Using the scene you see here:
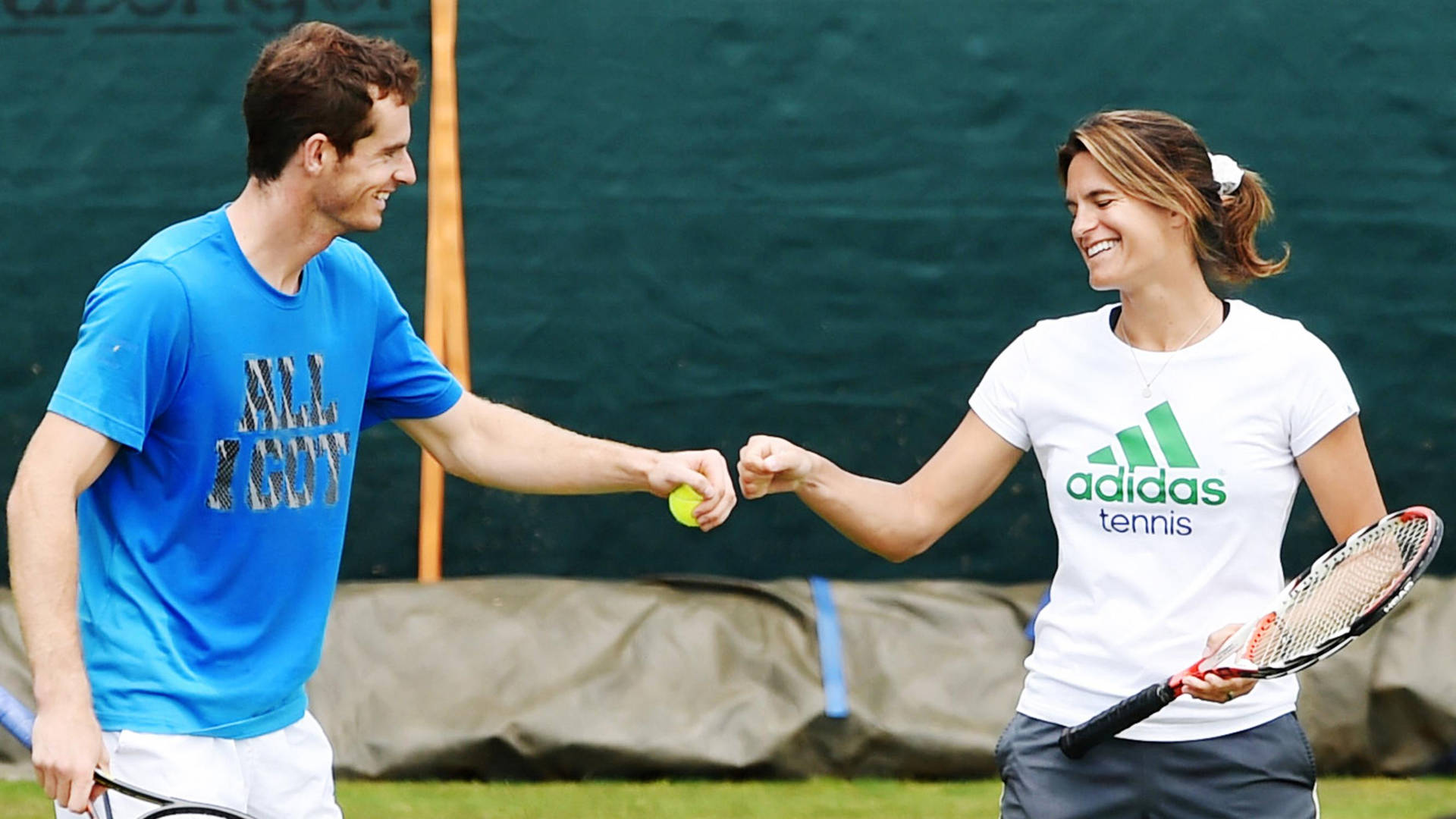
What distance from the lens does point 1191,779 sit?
291 centimetres

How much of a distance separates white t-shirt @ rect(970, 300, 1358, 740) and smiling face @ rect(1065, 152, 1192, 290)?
0.12 meters

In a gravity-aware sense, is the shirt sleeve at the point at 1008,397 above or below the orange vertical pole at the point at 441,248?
above

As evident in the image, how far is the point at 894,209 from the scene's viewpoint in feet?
18.9

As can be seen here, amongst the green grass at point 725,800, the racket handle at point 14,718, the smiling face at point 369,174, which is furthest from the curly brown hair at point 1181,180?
the green grass at point 725,800

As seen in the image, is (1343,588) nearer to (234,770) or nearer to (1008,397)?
(1008,397)

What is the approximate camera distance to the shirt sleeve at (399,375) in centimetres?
321

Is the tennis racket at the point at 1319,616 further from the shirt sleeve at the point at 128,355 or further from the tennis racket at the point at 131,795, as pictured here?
the shirt sleeve at the point at 128,355

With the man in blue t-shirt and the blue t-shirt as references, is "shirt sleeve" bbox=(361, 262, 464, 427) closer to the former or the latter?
the man in blue t-shirt

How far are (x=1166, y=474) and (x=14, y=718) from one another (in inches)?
69.9

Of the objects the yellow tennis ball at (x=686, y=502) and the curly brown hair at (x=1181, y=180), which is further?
the yellow tennis ball at (x=686, y=502)

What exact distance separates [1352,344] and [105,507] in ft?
13.4

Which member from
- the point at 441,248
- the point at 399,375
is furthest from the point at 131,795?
the point at 441,248

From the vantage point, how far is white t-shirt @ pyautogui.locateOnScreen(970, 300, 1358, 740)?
9.54 feet

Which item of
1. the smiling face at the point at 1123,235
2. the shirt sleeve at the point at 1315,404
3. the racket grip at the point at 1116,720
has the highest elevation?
the smiling face at the point at 1123,235
